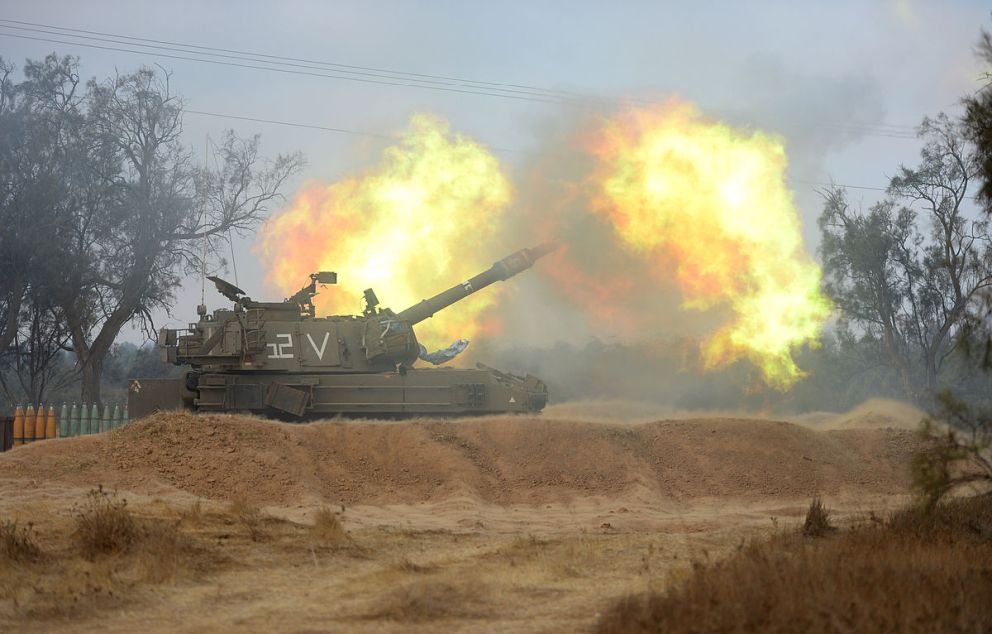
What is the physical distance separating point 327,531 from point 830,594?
736 cm

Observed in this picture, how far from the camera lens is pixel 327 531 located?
14.9m

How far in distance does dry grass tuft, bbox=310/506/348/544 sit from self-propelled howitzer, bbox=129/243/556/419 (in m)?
9.94

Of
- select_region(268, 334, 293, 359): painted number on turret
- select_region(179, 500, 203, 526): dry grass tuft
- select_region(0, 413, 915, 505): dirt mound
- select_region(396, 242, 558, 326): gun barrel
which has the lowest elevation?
select_region(179, 500, 203, 526): dry grass tuft

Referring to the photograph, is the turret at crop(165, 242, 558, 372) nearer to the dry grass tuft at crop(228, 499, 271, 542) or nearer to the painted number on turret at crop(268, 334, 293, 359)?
the painted number on turret at crop(268, 334, 293, 359)

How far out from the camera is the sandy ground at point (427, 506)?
11.0 m

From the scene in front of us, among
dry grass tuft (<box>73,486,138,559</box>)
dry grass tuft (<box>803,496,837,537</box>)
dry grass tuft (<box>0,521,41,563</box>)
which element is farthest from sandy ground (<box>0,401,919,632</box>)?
dry grass tuft (<box>803,496,837,537</box>)

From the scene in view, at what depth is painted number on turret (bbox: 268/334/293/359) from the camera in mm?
25359

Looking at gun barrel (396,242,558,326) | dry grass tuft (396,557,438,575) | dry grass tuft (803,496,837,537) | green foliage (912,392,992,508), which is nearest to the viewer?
dry grass tuft (396,557,438,575)

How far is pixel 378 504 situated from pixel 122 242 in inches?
1031

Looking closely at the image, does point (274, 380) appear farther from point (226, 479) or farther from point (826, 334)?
point (826, 334)

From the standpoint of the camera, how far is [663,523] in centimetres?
1838

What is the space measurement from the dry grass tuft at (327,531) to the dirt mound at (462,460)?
4.68 m

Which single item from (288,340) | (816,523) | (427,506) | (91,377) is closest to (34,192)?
(91,377)

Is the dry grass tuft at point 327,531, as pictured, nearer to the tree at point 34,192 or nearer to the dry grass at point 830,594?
the dry grass at point 830,594
